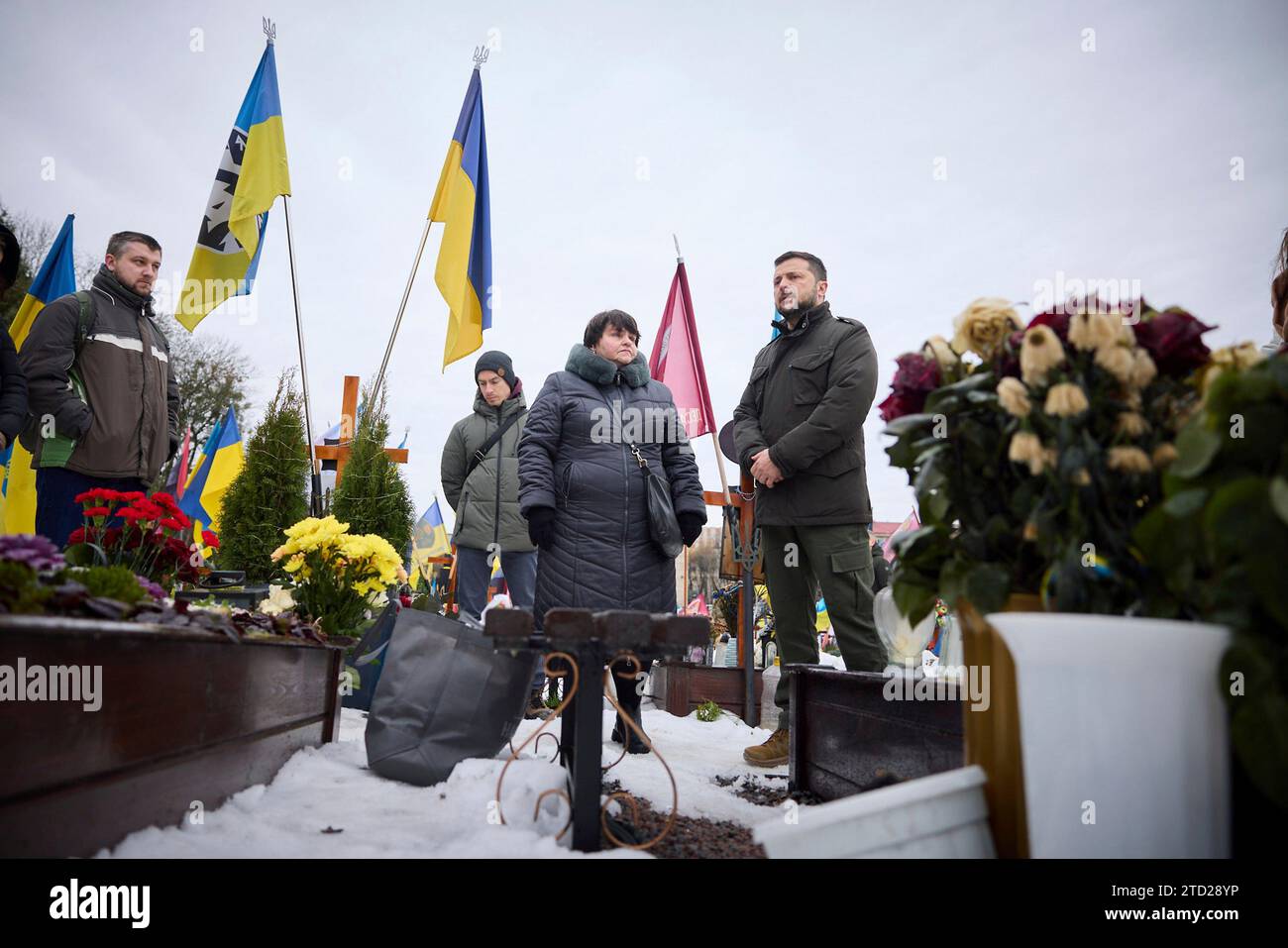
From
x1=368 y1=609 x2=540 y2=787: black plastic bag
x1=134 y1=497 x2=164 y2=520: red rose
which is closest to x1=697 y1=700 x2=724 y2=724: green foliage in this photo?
x1=368 y1=609 x2=540 y2=787: black plastic bag

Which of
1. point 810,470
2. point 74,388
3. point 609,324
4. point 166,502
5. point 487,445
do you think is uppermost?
point 609,324

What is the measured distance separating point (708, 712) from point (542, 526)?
219 centimetres

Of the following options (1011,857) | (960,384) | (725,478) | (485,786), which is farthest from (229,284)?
(1011,857)

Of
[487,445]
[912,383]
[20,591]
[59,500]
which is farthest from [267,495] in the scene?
[912,383]

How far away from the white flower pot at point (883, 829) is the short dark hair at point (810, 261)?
10.2ft

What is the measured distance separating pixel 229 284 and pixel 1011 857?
19.0 feet

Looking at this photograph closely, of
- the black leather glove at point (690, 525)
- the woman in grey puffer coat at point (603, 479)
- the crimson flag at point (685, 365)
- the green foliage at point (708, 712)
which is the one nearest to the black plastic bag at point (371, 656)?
the woman in grey puffer coat at point (603, 479)

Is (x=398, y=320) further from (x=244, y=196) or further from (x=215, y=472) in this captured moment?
(x=215, y=472)

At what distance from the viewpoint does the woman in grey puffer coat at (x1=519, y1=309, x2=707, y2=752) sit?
3.35 metres

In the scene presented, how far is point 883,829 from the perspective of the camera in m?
1.15

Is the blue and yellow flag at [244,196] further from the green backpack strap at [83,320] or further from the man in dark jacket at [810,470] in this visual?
the man in dark jacket at [810,470]

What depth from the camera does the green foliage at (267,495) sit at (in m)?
5.20
